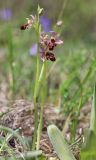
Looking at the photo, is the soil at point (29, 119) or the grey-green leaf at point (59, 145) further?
the soil at point (29, 119)

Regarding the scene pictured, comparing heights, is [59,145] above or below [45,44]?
below

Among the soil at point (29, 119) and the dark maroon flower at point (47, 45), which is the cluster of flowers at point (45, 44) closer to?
the dark maroon flower at point (47, 45)

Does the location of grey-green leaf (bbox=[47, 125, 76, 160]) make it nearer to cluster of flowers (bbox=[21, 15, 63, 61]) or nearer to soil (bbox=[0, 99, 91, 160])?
soil (bbox=[0, 99, 91, 160])

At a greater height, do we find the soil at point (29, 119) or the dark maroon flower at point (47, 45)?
the dark maroon flower at point (47, 45)

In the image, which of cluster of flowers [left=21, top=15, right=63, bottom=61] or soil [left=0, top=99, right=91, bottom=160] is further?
soil [left=0, top=99, right=91, bottom=160]

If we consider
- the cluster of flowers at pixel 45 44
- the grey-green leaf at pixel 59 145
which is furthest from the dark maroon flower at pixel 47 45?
the grey-green leaf at pixel 59 145

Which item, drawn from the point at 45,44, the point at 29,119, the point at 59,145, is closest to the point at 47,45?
the point at 45,44

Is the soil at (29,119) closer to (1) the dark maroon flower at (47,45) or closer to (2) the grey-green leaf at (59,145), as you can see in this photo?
(2) the grey-green leaf at (59,145)

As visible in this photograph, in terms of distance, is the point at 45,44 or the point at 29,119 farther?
the point at 29,119

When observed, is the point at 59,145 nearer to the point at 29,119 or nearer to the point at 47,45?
the point at 47,45

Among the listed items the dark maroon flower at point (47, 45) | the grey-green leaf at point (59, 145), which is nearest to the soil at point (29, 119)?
the grey-green leaf at point (59, 145)

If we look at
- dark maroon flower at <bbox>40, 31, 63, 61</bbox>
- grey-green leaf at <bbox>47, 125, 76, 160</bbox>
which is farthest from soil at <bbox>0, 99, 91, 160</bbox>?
dark maroon flower at <bbox>40, 31, 63, 61</bbox>
